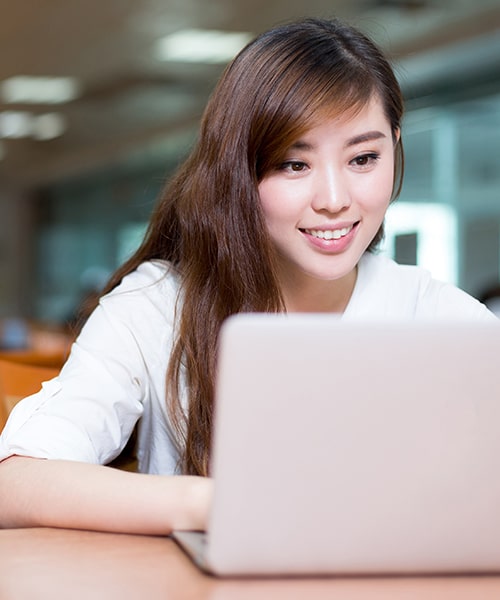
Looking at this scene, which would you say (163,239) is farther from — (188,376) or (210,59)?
(210,59)

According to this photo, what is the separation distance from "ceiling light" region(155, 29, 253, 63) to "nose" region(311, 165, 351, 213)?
19.0ft

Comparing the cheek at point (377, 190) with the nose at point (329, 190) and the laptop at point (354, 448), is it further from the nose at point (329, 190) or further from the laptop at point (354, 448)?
the laptop at point (354, 448)

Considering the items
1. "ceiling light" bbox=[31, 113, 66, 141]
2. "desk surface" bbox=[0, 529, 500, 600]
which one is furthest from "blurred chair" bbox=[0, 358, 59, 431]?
"ceiling light" bbox=[31, 113, 66, 141]

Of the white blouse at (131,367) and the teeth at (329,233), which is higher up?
the teeth at (329,233)

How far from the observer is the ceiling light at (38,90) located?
8930mm

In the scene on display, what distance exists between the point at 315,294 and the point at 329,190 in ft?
0.85

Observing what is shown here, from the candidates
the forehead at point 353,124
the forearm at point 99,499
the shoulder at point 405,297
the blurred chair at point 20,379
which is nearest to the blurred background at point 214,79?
the blurred chair at point 20,379

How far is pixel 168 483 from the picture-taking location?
0.94m

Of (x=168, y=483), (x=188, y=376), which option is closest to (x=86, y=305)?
(x=188, y=376)

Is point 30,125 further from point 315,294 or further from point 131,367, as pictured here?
point 131,367

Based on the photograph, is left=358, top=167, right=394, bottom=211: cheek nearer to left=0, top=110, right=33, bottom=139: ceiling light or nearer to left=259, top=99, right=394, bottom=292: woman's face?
left=259, top=99, right=394, bottom=292: woman's face

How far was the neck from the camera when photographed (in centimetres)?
151

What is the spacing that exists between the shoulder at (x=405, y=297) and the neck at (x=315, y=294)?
2cm

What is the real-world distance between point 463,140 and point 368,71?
6652 mm
